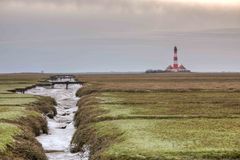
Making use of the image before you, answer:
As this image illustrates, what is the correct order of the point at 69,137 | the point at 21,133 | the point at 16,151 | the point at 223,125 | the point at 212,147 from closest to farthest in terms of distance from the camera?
the point at 212,147
the point at 16,151
the point at 21,133
the point at 223,125
the point at 69,137

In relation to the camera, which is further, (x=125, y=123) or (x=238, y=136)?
(x=125, y=123)

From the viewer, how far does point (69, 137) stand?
34.3 meters

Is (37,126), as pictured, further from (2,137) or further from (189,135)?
(189,135)

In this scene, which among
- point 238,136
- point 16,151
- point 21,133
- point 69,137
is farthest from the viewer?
point 69,137

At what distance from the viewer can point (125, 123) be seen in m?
32.8

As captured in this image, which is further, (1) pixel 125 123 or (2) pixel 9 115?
(2) pixel 9 115

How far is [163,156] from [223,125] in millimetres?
11522

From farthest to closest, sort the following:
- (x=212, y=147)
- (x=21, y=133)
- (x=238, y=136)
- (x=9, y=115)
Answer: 1. (x=9, y=115)
2. (x=21, y=133)
3. (x=238, y=136)
4. (x=212, y=147)

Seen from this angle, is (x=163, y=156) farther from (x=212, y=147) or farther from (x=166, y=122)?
(x=166, y=122)

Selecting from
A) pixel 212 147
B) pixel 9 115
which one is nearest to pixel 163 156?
pixel 212 147

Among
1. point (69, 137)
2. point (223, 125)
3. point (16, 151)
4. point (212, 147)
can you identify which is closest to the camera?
point (212, 147)

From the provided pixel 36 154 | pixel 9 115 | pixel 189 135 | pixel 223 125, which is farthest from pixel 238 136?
pixel 9 115

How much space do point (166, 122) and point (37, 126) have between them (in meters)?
9.27

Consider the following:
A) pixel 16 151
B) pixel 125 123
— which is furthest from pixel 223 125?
pixel 16 151
